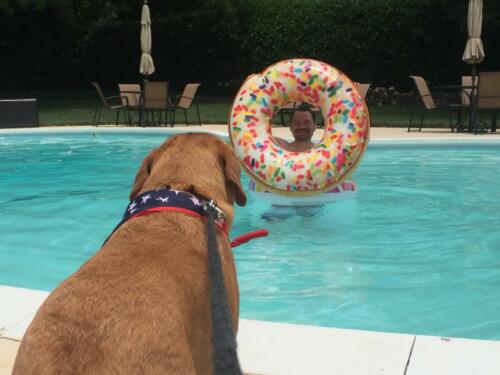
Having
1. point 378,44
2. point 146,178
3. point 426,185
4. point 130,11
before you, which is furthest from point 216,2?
point 146,178

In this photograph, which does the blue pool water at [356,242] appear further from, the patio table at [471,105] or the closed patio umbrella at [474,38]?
the closed patio umbrella at [474,38]

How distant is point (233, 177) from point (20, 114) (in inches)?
489

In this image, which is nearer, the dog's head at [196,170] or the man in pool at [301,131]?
the dog's head at [196,170]

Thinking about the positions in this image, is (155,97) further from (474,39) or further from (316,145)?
(316,145)

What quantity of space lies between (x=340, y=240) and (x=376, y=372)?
3229mm

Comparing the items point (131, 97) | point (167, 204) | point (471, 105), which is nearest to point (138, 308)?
point (167, 204)

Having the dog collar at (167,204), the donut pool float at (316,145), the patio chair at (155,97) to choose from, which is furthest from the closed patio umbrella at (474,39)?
the dog collar at (167,204)

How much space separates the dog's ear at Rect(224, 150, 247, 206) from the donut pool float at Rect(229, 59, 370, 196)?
3.77 meters

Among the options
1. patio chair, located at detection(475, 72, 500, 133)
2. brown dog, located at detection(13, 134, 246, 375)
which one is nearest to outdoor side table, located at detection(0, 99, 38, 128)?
patio chair, located at detection(475, 72, 500, 133)

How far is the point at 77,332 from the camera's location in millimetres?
1354

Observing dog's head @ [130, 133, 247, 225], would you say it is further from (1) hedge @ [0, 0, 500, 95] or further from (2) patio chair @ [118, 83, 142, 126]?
(1) hedge @ [0, 0, 500, 95]

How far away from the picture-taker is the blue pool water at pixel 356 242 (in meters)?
3.95

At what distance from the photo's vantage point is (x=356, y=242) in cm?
542

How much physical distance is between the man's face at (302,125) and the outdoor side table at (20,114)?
8423 millimetres
